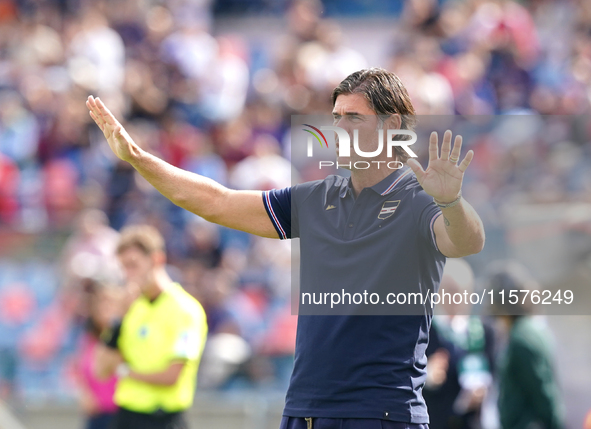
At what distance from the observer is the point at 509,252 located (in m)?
7.45

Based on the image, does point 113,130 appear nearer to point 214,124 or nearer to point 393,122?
point 393,122

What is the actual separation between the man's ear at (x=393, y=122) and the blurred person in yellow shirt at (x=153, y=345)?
8.95 feet

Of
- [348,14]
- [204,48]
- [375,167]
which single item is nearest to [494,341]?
[375,167]

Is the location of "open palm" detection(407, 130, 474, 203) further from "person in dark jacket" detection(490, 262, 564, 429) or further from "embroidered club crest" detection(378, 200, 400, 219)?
"person in dark jacket" detection(490, 262, 564, 429)

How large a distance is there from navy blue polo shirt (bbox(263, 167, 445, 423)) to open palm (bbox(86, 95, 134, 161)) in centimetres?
87

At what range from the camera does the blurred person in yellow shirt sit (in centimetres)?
539

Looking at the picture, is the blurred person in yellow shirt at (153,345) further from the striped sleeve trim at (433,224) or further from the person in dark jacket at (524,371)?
the striped sleeve trim at (433,224)

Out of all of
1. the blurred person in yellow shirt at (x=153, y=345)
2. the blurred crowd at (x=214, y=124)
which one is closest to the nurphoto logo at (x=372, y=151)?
→ the blurred person in yellow shirt at (x=153, y=345)

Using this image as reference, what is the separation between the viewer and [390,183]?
10.5 ft

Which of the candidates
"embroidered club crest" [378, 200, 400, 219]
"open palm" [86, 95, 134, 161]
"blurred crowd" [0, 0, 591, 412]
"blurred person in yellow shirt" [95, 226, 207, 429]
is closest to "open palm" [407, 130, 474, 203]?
"embroidered club crest" [378, 200, 400, 219]

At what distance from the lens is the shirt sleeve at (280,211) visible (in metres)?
3.40

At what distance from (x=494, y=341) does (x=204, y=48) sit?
7.50 m

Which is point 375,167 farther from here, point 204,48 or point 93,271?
point 204,48

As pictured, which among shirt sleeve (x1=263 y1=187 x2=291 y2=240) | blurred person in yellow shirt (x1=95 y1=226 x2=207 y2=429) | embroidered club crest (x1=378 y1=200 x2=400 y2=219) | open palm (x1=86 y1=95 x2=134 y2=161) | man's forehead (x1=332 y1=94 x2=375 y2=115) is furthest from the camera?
blurred person in yellow shirt (x1=95 y1=226 x2=207 y2=429)
